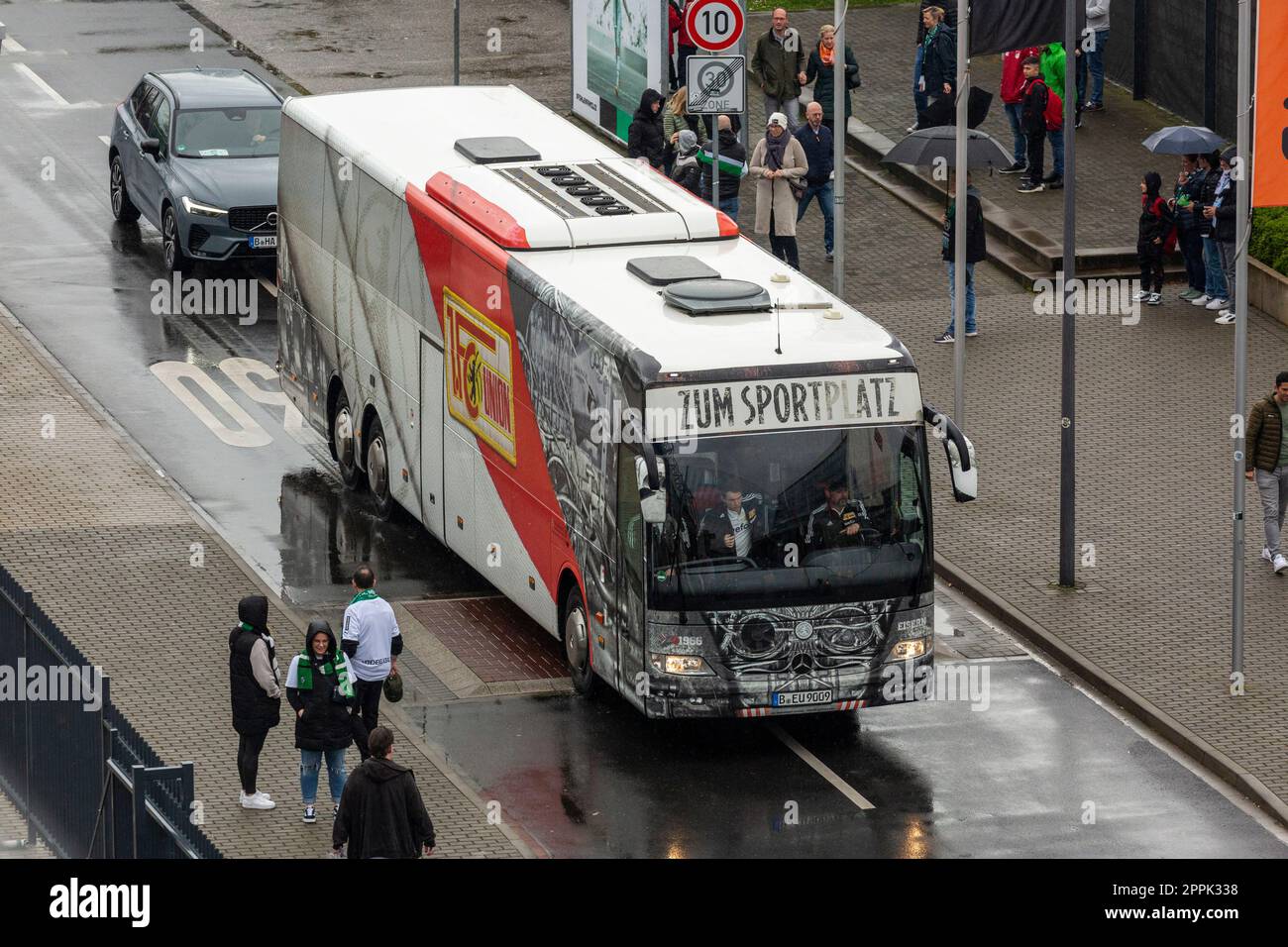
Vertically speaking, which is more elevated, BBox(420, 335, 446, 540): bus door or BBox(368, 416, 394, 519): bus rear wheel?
BBox(420, 335, 446, 540): bus door

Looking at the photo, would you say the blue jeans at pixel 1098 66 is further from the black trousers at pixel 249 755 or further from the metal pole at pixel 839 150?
the black trousers at pixel 249 755

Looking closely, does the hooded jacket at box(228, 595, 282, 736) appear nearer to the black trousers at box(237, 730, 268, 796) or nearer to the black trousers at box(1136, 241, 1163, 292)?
the black trousers at box(237, 730, 268, 796)

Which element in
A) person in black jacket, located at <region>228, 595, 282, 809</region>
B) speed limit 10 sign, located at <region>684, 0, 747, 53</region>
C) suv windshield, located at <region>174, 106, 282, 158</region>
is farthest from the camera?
suv windshield, located at <region>174, 106, 282, 158</region>

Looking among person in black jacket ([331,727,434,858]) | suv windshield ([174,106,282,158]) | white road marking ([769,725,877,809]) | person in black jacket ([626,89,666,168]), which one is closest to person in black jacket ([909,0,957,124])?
person in black jacket ([626,89,666,168])

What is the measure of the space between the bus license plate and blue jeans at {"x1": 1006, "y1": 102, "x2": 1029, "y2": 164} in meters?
15.8

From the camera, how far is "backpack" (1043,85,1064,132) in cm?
3108

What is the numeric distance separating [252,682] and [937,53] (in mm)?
18548

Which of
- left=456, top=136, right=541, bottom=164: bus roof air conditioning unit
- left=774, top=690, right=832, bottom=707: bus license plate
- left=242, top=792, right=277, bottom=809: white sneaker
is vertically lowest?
left=242, top=792, right=277, bottom=809: white sneaker

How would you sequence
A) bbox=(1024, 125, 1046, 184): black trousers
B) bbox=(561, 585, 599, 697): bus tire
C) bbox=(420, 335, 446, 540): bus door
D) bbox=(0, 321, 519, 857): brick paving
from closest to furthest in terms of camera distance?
bbox=(0, 321, 519, 857): brick paving, bbox=(561, 585, 599, 697): bus tire, bbox=(420, 335, 446, 540): bus door, bbox=(1024, 125, 1046, 184): black trousers

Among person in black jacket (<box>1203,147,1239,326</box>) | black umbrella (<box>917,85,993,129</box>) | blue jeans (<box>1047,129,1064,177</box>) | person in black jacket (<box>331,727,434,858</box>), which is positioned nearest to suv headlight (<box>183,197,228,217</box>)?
black umbrella (<box>917,85,993,129</box>)

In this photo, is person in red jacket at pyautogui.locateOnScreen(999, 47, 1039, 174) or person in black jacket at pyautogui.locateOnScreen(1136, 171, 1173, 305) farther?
person in red jacket at pyautogui.locateOnScreen(999, 47, 1039, 174)

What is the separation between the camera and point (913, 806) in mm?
17047

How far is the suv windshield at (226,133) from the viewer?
2962 cm

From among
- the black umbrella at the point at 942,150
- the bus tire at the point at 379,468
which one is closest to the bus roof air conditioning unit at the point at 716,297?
the bus tire at the point at 379,468
